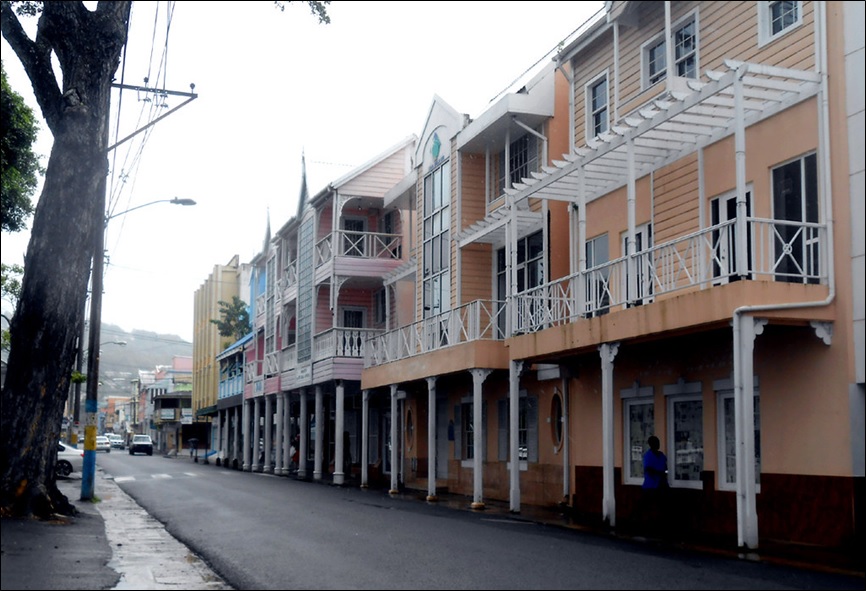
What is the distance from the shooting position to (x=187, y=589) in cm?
1030

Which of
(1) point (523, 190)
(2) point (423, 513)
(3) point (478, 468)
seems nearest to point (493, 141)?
(1) point (523, 190)

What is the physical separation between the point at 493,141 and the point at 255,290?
30119 millimetres

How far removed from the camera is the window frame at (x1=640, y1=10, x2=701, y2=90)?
57.7ft

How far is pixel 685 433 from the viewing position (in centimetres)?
1792

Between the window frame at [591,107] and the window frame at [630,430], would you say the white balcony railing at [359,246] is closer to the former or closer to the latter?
the window frame at [591,107]

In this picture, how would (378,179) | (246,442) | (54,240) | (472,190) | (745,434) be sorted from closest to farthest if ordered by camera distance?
(745,434) < (54,240) < (472,190) < (378,179) < (246,442)

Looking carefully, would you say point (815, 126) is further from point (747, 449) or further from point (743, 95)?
point (747, 449)

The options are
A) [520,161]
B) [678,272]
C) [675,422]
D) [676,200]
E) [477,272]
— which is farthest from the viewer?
[477,272]

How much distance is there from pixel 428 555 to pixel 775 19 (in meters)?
9.48

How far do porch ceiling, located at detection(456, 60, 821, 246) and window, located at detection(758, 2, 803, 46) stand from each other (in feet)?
2.45

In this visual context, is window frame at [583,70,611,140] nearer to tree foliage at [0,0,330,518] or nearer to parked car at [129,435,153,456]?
tree foliage at [0,0,330,518]

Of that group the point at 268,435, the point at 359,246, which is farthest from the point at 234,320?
the point at 359,246

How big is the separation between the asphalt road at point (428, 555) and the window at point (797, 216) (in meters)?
4.41

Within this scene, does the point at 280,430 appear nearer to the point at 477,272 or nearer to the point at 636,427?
the point at 477,272
